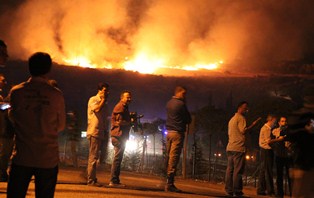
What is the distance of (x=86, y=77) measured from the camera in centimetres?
5169

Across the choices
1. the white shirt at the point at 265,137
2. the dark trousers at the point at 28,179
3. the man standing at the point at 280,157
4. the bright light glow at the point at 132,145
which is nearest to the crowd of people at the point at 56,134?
the dark trousers at the point at 28,179

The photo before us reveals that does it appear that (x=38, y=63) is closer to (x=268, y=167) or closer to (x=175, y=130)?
(x=175, y=130)

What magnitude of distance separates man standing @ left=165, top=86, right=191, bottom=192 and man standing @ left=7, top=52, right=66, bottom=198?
17.8 feet

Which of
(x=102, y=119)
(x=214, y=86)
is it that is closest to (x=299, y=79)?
(x=214, y=86)

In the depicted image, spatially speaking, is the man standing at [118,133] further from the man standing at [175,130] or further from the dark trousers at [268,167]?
the dark trousers at [268,167]

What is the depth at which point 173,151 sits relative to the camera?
943 centimetres

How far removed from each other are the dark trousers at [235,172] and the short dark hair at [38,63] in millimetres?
6238

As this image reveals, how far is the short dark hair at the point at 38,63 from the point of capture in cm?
420

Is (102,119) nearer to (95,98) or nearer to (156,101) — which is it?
(95,98)

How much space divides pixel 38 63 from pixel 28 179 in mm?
1050

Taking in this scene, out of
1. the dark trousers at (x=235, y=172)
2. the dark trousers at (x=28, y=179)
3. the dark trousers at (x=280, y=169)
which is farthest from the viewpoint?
the dark trousers at (x=280, y=169)

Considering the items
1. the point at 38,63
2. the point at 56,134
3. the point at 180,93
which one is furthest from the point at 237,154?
the point at 38,63

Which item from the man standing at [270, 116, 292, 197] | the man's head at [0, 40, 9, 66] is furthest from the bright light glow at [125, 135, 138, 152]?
the man's head at [0, 40, 9, 66]

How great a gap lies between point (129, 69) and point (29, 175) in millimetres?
52054
